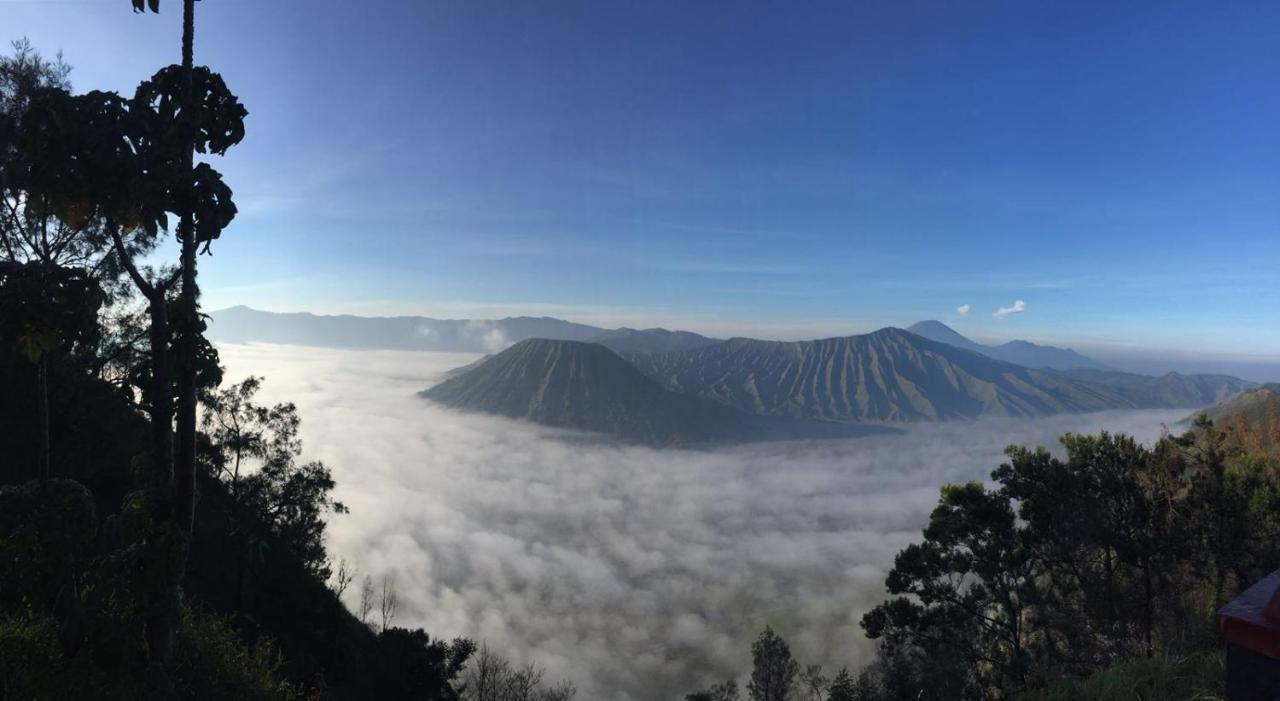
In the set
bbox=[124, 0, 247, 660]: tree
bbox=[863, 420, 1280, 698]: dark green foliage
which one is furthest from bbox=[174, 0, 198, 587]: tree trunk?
bbox=[863, 420, 1280, 698]: dark green foliage

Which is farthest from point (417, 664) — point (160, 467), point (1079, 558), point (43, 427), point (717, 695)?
point (1079, 558)

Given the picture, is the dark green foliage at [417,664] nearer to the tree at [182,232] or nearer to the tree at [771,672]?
the tree at [771,672]

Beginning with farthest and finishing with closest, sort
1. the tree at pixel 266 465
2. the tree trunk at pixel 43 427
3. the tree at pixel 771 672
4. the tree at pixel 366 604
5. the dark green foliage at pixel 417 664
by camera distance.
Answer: the tree at pixel 366 604, the tree at pixel 771 672, the tree at pixel 266 465, the dark green foliage at pixel 417 664, the tree trunk at pixel 43 427

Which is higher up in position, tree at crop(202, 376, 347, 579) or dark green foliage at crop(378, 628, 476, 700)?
tree at crop(202, 376, 347, 579)

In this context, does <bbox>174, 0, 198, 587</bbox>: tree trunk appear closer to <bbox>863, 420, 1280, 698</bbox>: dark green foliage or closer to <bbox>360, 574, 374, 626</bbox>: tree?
<bbox>863, 420, 1280, 698</bbox>: dark green foliage

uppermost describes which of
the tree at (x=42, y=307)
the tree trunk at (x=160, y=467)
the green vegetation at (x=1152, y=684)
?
the tree at (x=42, y=307)

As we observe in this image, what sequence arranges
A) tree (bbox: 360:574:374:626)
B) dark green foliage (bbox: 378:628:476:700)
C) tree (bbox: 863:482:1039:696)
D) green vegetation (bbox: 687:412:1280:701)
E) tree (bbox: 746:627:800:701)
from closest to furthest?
green vegetation (bbox: 687:412:1280:701), tree (bbox: 863:482:1039:696), dark green foliage (bbox: 378:628:476:700), tree (bbox: 746:627:800:701), tree (bbox: 360:574:374:626)

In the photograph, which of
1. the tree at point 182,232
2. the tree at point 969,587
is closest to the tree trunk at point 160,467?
the tree at point 182,232

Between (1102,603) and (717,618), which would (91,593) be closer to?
(1102,603)

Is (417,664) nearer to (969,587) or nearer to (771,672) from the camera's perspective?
(969,587)
